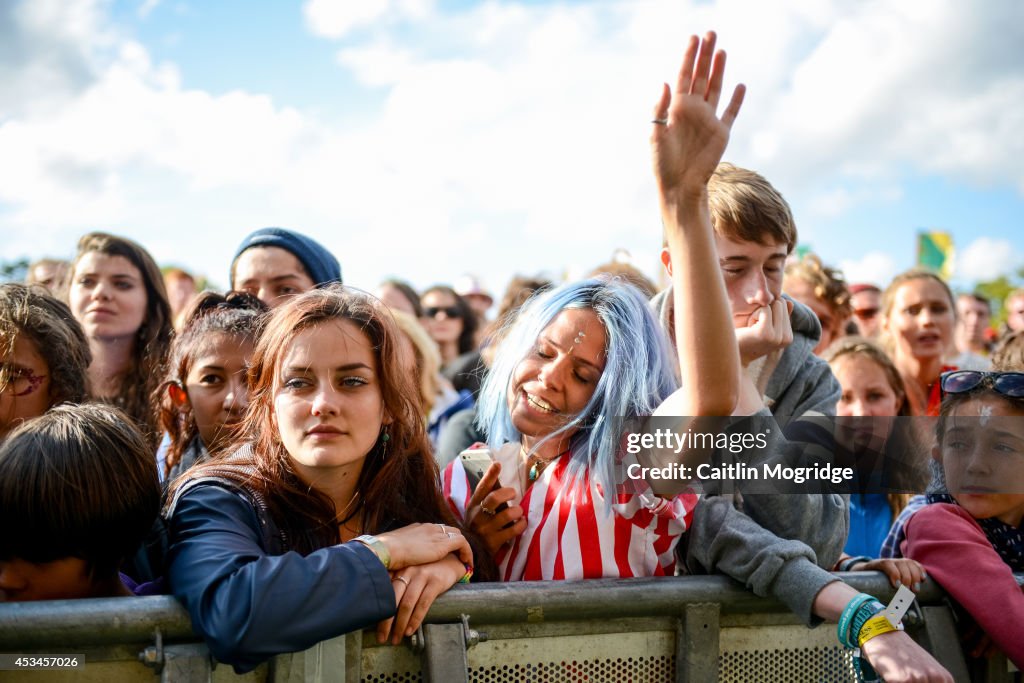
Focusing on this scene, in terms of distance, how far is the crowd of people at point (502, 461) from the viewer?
1823 millimetres

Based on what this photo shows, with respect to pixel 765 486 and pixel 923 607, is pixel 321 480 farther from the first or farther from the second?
pixel 923 607

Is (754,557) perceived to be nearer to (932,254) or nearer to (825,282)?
(825,282)

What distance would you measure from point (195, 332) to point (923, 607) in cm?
245

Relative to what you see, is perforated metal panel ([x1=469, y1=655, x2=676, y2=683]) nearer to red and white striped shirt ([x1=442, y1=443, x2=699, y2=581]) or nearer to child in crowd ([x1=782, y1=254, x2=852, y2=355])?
red and white striped shirt ([x1=442, y1=443, x2=699, y2=581])

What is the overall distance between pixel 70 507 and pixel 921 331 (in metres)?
4.27

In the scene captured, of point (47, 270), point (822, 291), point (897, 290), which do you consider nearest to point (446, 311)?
point (47, 270)

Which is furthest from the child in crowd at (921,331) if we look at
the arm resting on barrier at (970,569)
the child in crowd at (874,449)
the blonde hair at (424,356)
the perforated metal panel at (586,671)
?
the perforated metal panel at (586,671)

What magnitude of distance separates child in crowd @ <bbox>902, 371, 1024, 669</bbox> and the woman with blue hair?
719 mm

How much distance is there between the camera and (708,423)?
2.01 meters

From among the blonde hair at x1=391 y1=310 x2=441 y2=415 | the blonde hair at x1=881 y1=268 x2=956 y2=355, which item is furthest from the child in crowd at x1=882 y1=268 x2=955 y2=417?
the blonde hair at x1=391 y1=310 x2=441 y2=415

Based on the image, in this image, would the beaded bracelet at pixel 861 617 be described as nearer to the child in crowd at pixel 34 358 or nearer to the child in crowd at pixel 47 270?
the child in crowd at pixel 34 358

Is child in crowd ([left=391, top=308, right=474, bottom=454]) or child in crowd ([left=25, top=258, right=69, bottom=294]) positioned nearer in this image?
child in crowd ([left=391, top=308, right=474, bottom=454])

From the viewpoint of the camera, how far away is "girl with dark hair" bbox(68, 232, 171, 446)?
145 inches

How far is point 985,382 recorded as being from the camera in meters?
2.63
